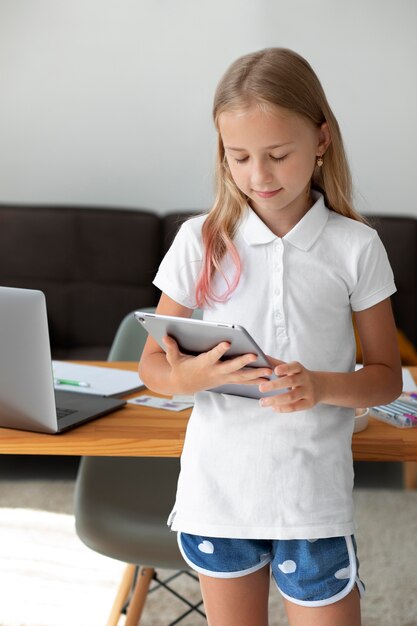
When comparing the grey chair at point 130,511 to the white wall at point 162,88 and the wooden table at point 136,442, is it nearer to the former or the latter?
the wooden table at point 136,442

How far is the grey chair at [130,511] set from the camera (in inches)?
73.7

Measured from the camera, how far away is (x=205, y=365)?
4.04 ft

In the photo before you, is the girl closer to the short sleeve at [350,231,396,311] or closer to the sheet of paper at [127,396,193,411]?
the short sleeve at [350,231,396,311]

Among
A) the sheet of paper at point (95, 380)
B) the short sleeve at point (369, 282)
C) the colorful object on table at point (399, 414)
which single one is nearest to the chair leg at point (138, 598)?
the sheet of paper at point (95, 380)

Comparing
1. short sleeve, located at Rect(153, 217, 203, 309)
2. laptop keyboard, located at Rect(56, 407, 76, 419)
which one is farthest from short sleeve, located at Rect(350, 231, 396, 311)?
laptop keyboard, located at Rect(56, 407, 76, 419)

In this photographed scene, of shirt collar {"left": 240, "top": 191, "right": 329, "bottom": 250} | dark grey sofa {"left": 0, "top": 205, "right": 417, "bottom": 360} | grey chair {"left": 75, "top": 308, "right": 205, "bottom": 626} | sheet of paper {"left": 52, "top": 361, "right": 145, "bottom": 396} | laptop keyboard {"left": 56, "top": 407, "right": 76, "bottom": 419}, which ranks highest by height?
shirt collar {"left": 240, "top": 191, "right": 329, "bottom": 250}

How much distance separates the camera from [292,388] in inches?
47.8

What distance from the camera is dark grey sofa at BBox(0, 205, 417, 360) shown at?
12.6 feet

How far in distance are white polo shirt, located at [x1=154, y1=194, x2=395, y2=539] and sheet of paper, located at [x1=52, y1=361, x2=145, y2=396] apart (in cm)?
52

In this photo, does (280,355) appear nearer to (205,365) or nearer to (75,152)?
(205,365)

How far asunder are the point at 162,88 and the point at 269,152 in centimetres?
303

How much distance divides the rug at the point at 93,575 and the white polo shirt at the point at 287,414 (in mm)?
1175

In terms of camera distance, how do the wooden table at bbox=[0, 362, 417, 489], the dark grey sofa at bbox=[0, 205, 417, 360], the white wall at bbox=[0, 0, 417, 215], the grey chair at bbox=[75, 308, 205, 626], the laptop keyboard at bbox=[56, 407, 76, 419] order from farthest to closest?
1. the white wall at bbox=[0, 0, 417, 215]
2. the dark grey sofa at bbox=[0, 205, 417, 360]
3. the grey chair at bbox=[75, 308, 205, 626]
4. the laptop keyboard at bbox=[56, 407, 76, 419]
5. the wooden table at bbox=[0, 362, 417, 489]

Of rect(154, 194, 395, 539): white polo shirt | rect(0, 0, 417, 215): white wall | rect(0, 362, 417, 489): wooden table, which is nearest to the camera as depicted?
rect(154, 194, 395, 539): white polo shirt
